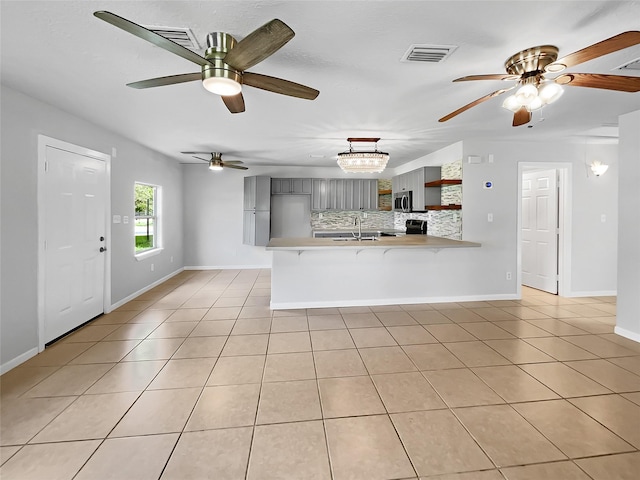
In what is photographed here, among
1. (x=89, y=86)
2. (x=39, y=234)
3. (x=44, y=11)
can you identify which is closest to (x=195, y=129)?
(x=89, y=86)

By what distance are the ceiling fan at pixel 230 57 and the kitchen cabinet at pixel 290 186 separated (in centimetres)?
477

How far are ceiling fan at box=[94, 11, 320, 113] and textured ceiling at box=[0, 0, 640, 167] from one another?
0.15m

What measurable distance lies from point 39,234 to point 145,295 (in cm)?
228

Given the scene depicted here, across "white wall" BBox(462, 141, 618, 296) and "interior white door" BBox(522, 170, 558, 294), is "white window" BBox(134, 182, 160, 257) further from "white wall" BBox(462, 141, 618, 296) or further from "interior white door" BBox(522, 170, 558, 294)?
"interior white door" BBox(522, 170, 558, 294)

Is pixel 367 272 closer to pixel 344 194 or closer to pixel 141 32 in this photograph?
pixel 344 194

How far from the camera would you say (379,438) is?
1.81 meters

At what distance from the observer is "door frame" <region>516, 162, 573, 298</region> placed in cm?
469

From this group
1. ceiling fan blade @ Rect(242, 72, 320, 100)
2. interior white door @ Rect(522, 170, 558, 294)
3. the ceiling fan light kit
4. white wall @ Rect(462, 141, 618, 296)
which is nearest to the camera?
ceiling fan blade @ Rect(242, 72, 320, 100)

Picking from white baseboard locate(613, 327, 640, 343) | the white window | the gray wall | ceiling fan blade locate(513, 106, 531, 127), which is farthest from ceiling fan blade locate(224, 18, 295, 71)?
white baseboard locate(613, 327, 640, 343)

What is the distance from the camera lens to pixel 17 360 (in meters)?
2.67

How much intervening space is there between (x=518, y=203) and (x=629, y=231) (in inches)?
57.9

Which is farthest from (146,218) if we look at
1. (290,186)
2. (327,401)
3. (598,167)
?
(598,167)

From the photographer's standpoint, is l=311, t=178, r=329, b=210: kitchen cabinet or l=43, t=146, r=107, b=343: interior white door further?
l=311, t=178, r=329, b=210: kitchen cabinet

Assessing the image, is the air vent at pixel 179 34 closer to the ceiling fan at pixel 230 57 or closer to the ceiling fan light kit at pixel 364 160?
the ceiling fan at pixel 230 57
